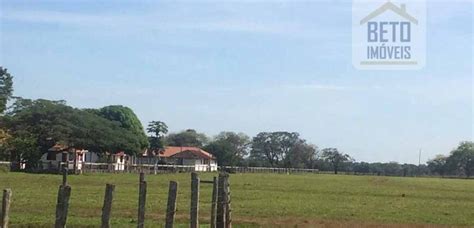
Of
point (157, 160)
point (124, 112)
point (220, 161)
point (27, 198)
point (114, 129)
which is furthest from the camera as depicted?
point (220, 161)

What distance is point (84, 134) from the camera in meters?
79.8

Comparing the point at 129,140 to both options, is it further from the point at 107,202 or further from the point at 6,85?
the point at 107,202

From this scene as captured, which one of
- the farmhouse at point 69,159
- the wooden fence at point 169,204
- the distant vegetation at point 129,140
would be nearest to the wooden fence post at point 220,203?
the wooden fence at point 169,204

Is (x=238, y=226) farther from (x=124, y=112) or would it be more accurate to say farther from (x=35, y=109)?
(x=124, y=112)

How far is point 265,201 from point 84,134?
4688 cm

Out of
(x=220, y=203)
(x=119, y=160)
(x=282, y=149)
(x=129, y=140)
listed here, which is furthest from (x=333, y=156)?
(x=220, y=203)

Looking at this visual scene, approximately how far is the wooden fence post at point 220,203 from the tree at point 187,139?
532 ft

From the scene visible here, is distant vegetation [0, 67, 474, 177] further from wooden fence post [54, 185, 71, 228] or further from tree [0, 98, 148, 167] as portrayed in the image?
wooden fence post [54, 185, 71, 228]

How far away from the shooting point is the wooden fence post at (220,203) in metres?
18.0

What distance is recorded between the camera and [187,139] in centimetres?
18525

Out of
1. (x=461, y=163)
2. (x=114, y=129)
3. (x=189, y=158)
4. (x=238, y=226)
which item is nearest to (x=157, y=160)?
(x=189, y=158)

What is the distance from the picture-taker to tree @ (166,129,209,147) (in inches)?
7185

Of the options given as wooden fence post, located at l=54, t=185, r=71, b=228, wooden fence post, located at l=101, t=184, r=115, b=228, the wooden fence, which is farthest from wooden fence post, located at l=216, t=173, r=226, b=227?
wooden fence post, located at l=54, t=185, r=71, b=228

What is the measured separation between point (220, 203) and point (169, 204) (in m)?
4.15
